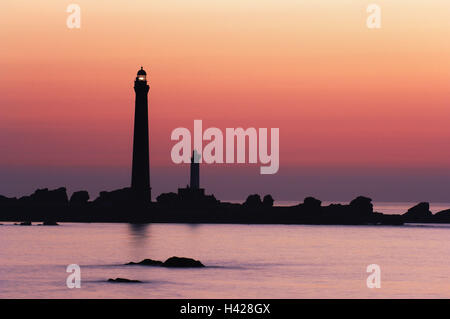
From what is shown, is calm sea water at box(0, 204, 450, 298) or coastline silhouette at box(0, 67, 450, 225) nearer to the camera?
calm sea water at box(0, 204, 450, 298)

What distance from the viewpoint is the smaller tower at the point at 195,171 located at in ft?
417

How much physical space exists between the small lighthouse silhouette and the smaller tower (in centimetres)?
1915

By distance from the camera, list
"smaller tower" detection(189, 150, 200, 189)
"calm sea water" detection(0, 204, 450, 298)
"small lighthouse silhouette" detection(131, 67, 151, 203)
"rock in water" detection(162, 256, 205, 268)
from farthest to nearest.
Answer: "smaller tower" detection(189, 150, 200, 189) → "small lighthouse silhouette" detection(131, 67, 151, 203) → "rock in water" detection(162, 256, 205, 268) → "calm sea water" detection(0, 204, 450, 298)

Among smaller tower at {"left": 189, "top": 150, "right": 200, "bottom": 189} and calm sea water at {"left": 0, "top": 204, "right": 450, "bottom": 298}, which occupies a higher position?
smaller tower at {"left": 189, "top": 150, "right": 200, "bottom": 189}

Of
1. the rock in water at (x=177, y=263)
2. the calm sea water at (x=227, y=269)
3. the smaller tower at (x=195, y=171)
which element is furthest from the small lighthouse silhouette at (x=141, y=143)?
the rock in water at (x=177, y=263)

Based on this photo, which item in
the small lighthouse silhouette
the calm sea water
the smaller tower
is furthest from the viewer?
the smaller tower

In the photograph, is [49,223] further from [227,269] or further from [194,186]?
[227,269]

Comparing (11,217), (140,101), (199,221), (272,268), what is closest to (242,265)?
(272,268)

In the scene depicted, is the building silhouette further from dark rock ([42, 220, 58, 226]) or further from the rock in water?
the rock in water

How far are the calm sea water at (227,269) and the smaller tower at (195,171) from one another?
30914 millimetres

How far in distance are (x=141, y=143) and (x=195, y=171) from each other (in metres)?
33.8

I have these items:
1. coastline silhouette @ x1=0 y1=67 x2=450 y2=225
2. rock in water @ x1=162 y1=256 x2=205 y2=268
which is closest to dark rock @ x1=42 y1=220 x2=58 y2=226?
coastline silhouette @ x1=0 y1=67 x2=450 y2=225

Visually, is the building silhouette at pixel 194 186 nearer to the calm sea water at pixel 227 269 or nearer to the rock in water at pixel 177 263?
the calm sea water at pixel 227 269

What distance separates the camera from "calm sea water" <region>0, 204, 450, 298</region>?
144 feet
